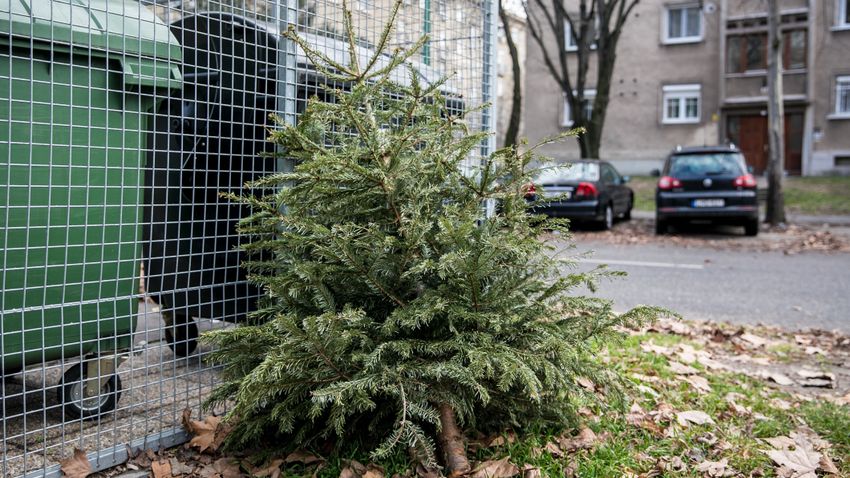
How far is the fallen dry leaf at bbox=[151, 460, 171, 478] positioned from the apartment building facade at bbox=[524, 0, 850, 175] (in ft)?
86.4

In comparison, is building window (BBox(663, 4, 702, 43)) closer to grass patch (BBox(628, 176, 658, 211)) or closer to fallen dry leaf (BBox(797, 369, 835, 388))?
grass patch (BBox(628, 176, 658, 211))

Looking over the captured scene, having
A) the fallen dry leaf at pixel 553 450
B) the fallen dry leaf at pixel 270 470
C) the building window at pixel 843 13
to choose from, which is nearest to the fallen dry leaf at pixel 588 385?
the fallen dry leaf at pixel 553 450

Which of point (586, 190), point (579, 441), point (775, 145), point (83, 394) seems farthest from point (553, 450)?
point (775, 145)

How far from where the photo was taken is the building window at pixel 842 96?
26.3m

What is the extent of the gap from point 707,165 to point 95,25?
38.8 feet

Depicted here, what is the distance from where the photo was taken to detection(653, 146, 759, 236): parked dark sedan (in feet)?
41.4

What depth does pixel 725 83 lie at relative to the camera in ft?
90.5

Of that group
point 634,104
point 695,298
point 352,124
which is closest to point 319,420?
point 352,124

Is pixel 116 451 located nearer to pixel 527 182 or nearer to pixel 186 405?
pixel 186 405

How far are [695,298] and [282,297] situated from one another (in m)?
5.34

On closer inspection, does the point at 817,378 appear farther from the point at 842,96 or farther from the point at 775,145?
the point at 842,96

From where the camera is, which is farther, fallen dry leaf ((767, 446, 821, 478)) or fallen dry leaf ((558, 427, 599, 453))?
fallen dry leaf ((558, 427, 599, 453))

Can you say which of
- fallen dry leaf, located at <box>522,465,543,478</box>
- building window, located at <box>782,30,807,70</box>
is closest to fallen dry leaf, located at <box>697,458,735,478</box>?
fallen dry leaf, located at <box>522,465,543,478</box>

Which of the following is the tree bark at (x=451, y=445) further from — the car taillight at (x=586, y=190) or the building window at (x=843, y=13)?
the building window at (x=843, y=13)
